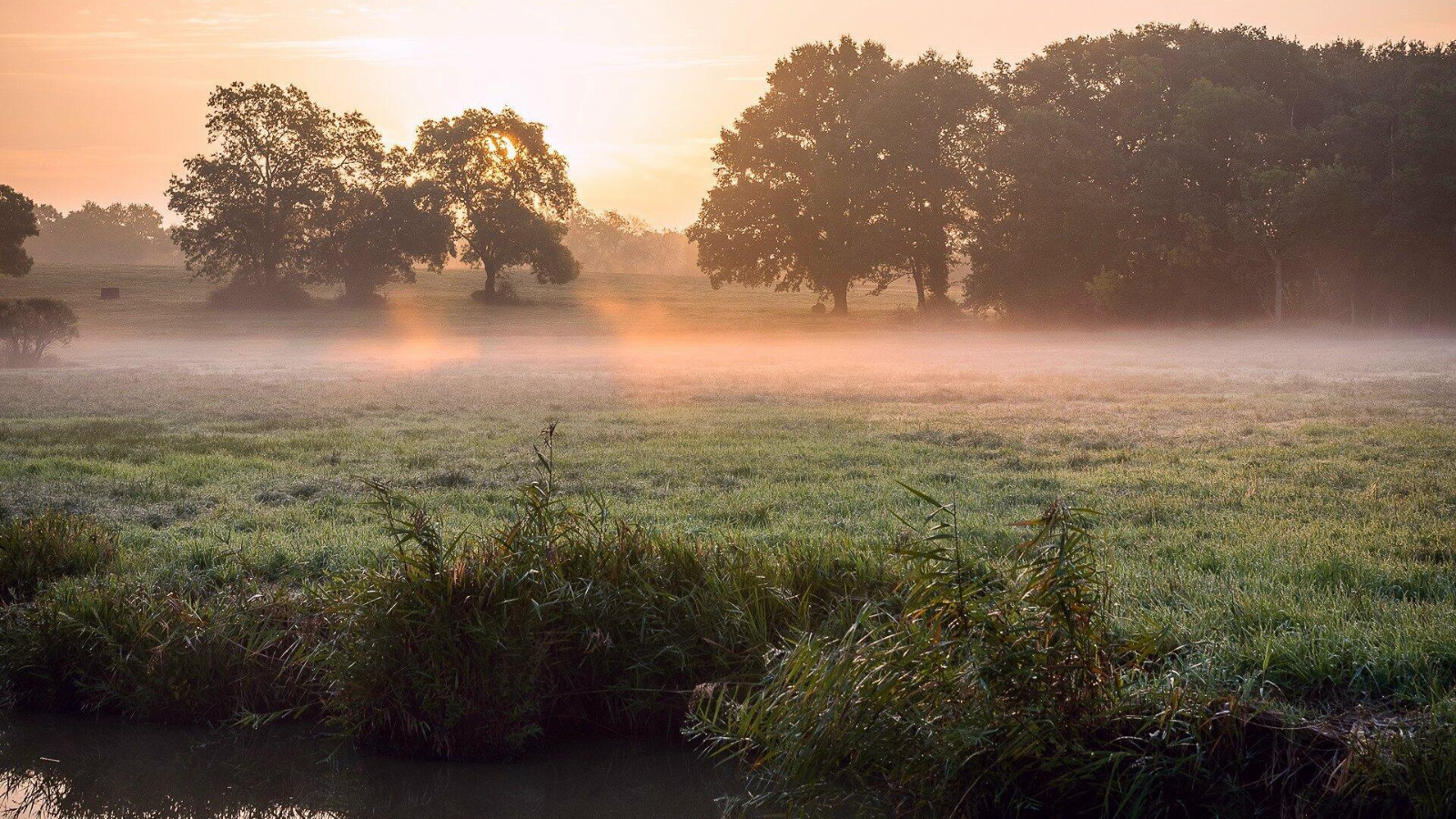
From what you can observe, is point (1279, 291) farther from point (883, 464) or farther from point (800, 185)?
point (883, 464)

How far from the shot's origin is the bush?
6676 millimetres

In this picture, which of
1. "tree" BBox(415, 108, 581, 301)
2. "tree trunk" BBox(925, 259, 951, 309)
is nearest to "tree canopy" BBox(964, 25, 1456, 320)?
"tree trunk" BBox(925, 259, 951, 309)

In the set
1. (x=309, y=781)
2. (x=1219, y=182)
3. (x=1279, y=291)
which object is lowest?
(x=309, y=781)

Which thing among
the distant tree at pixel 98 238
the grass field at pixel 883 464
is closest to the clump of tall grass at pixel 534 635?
the grass field at pixel 883 464

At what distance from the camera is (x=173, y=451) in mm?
12492

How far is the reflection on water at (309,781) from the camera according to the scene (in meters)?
4.59

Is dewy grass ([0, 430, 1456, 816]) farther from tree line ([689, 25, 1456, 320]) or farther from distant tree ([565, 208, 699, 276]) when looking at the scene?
distant tree ([565, 208, 699, 276])

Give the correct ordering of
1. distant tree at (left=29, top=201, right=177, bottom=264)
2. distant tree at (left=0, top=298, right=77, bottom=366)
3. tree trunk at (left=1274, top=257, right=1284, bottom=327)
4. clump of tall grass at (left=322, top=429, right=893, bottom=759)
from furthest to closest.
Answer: distant tree at (left=29, top=201, right=177, bottom=264), tree trunk at (left=1274, top=257, right=1284, bottom=327), distant tree at (left=0, top=298, right=77, bottom=366), clump of tall grass at (left=322, top=429, right=893, bottom=759)

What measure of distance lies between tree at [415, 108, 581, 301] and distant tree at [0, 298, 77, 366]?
A: 107 ft

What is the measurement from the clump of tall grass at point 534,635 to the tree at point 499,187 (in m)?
61.4

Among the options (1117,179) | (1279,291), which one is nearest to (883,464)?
(1279,291)

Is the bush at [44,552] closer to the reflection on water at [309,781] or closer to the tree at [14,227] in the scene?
the reflection on water at [309,781]

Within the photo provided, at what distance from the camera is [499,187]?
66.7 metres

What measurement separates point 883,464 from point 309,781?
744 cm
